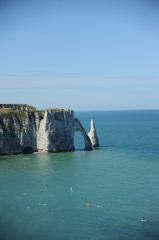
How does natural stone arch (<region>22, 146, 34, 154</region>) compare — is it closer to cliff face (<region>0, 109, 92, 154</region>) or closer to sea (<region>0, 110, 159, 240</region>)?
cliff face (<region>0, 109, 92, 154</region>)

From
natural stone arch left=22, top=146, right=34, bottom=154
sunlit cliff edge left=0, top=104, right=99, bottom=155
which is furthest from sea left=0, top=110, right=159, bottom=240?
natural stone arch left=22, top=146, right=34, bottom=154

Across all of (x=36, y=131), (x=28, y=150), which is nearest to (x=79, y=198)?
(x=36, y=131)

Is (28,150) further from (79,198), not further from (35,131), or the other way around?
(79,198)

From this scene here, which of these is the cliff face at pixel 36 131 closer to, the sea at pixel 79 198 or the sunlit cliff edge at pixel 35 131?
the sunlit cliff edge at pixel 35 131

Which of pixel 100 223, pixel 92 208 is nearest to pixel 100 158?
pixel 92 208

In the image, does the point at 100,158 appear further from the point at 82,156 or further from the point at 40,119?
the point at 40,119

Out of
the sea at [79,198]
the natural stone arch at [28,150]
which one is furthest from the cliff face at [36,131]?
the sea at [79,198]

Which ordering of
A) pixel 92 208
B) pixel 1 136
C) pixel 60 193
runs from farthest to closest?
pixel 1 136 < pixel 60 193 < pixel 92 208

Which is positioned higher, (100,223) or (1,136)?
(1,136)
